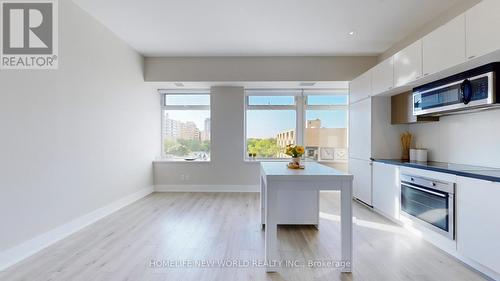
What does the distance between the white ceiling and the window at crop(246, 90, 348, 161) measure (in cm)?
124

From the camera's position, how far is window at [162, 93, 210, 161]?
230 inches

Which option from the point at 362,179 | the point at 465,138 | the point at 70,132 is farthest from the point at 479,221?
the point at 70,132

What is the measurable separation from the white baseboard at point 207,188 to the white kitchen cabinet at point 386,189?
2475mm

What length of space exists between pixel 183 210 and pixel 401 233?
10.2ft

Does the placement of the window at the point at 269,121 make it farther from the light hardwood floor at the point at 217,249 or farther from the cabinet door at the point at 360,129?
the light hardwood floor at the point at 217,249

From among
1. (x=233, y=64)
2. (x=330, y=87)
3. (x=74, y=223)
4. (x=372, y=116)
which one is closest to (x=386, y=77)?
(x=372, y=116)

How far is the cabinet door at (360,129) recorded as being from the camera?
4.06 m

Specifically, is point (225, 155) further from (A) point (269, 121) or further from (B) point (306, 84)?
(B) point (306, 84)

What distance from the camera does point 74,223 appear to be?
3.09 meters

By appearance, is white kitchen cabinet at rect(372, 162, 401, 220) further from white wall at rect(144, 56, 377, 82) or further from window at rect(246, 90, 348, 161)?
white wall at rect(144, 56, 377, 82)

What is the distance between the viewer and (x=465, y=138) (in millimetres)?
2863

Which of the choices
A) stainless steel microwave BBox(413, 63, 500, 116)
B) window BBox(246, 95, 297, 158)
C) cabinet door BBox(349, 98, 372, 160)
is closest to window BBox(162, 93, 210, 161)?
window BBox(246, 95, 297, 158)

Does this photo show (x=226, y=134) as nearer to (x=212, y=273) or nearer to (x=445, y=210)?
(x=212, y=273)

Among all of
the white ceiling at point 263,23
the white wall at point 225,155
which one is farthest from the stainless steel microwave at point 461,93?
the white wall at point 225,155
